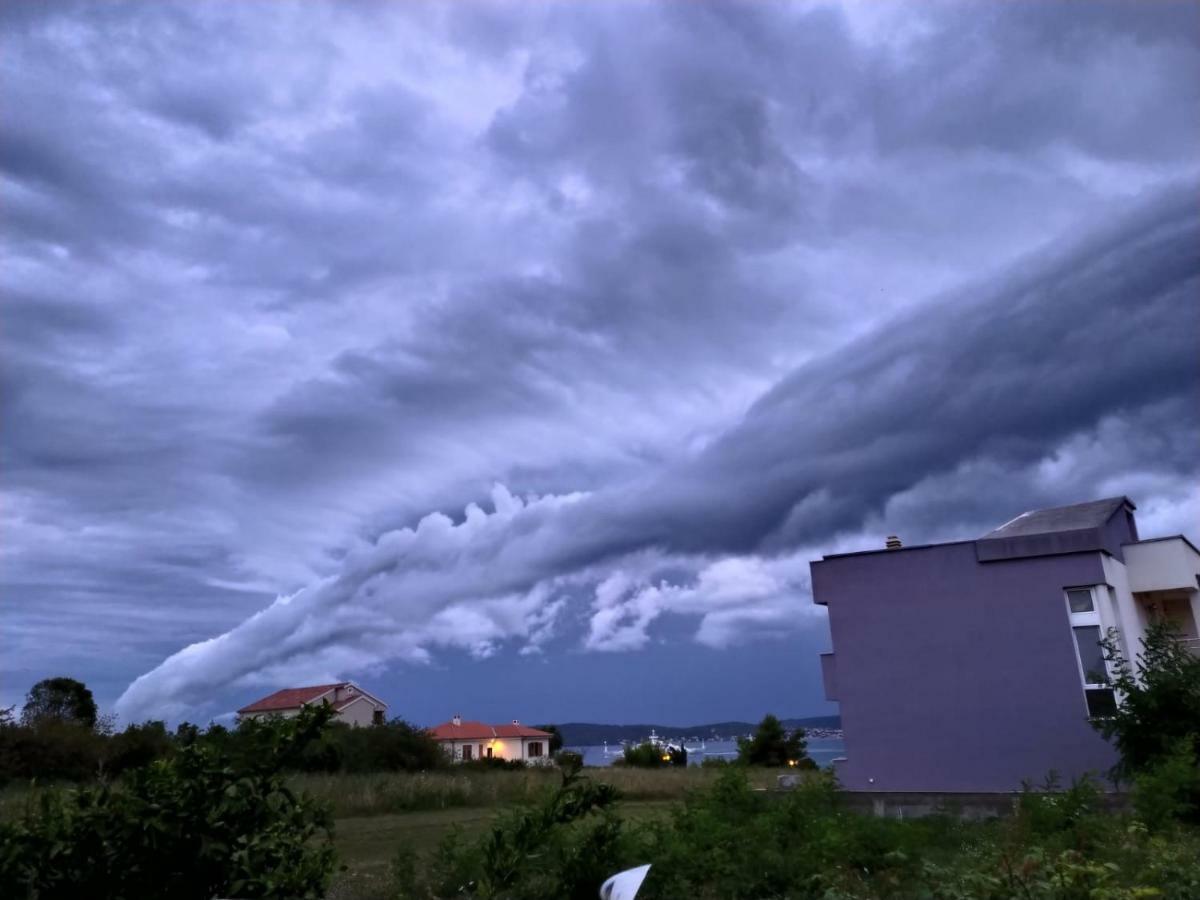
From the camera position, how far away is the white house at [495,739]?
76312mm

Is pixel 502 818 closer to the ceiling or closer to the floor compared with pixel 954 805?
closer to the ceiling

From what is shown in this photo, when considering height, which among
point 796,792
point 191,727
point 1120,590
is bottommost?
point 796,792

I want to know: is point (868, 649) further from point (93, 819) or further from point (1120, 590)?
point (93, 819)

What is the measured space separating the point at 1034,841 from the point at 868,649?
481 inches

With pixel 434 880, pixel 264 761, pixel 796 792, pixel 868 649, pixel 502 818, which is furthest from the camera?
pixel 868 649

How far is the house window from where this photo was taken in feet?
58.6

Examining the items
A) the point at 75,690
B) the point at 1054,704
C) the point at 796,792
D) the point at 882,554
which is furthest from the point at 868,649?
the point at 75,690

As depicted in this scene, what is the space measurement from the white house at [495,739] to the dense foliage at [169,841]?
7243 centimetres

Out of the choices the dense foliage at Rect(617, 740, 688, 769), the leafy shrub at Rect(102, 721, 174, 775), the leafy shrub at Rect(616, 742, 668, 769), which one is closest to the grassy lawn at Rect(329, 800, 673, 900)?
the leafy shrub at Rect(102, 721, 174, 775)

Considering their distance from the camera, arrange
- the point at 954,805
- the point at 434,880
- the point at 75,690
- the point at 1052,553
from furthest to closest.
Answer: the point at 75,690 → the point at 1052,553 → the point at 954,805 → the point at 434,880

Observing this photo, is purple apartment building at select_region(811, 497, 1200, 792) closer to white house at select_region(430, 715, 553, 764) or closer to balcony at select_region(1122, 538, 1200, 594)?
balcony at select_region(1122, 538, 1200, 594)

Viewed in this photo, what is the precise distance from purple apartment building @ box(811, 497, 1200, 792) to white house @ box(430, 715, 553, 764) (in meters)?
57.6

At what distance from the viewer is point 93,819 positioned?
388cm

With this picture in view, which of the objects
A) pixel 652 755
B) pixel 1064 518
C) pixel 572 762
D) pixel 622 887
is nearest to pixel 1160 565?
pixel 1064 518
